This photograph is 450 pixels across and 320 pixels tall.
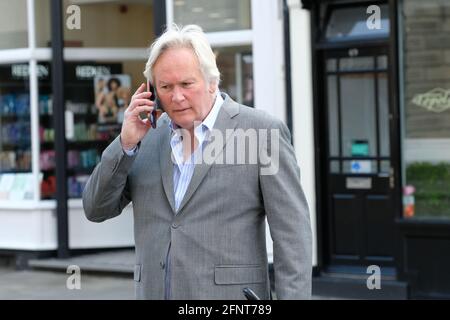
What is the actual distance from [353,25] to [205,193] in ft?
20.4

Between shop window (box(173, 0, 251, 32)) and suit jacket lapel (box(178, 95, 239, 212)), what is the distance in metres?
6.51

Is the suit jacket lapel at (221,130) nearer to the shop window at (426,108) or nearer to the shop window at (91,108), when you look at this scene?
the shop window at (426,108)

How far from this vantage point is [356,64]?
29.9ft

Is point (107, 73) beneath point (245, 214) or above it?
above

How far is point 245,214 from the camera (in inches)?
125

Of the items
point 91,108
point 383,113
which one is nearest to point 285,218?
point 383,113

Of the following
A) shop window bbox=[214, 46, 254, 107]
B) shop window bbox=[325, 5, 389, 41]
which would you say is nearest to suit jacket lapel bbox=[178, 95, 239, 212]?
shop window bbox=[325, 5, 389, 41]

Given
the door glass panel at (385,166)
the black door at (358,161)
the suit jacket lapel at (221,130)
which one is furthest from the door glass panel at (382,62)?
the suit jacket lapel at (221,130)

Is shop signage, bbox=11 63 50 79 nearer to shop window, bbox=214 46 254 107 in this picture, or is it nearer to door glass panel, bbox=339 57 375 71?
shop window, bbox=214 46 254 107

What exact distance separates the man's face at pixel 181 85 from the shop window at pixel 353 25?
5988mm

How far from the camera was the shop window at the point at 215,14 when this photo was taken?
9750 millimetres
